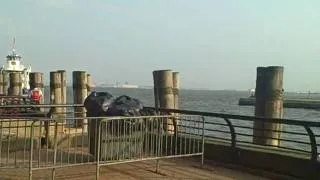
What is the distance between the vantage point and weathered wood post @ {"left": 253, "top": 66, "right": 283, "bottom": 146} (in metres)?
11.4

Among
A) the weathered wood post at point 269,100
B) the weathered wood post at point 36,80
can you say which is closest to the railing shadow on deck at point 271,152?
the weathered wood post at point 269,100

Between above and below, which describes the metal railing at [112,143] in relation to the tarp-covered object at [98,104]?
below

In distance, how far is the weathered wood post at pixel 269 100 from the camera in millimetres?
11367

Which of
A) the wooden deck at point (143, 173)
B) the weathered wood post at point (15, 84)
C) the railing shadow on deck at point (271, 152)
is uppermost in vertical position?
the weathered wood post at point (15, 84)

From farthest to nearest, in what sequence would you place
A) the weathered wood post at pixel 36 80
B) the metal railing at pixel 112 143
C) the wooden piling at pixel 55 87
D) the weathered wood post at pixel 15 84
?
the weathered wood post at pixel 15 84 < the weathered wood post at pixel 36 80 < the wooden piling at pixel 55 87 < the metal railing at pixel 112 143

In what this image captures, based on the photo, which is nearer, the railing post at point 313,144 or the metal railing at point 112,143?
the metal railing at point 112,143

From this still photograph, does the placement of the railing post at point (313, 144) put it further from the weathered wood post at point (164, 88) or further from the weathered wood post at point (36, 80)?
the weathered wood post at point (36, 80)

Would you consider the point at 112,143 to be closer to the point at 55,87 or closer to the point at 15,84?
the point at 55,87

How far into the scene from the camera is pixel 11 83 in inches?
1189

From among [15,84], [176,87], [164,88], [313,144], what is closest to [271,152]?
[313,144]

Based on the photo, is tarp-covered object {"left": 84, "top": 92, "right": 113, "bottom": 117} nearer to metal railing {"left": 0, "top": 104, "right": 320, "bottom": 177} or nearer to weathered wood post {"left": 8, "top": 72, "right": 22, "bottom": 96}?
metal railing {"left": 0, "top": 104, "right": 320, "bottom": 177}

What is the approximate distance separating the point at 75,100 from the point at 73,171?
11.0m

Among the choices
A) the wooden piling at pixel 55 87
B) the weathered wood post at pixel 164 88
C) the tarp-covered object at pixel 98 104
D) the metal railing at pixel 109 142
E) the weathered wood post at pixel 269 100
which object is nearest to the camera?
the metal railing at pixel 109 142

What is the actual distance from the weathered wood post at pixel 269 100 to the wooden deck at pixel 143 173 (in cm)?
128
